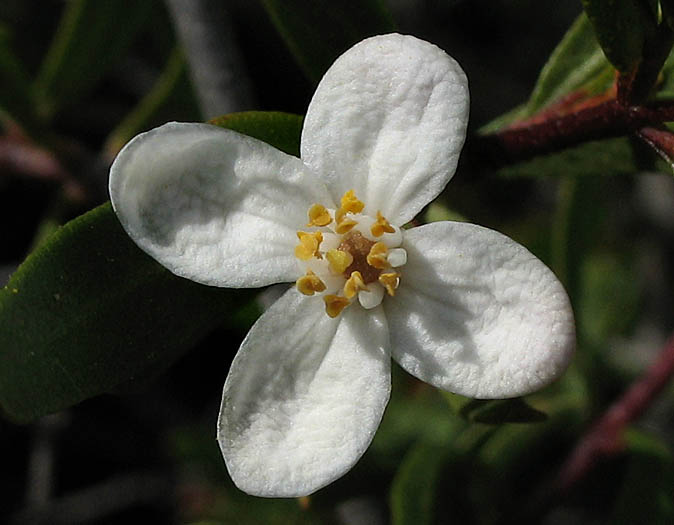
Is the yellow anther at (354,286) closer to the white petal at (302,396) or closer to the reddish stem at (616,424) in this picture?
the white petal at (302,396)

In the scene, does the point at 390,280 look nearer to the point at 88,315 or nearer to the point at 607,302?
the point at 88,315

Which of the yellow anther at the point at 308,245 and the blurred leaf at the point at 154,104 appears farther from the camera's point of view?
the blurred leaf at the point at 154,104

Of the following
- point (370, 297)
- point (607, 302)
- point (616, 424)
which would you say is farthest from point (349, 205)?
point (607, 302)

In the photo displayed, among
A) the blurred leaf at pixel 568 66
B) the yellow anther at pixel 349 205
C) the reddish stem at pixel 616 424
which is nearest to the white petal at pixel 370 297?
the yellow anther at pixel 349 205

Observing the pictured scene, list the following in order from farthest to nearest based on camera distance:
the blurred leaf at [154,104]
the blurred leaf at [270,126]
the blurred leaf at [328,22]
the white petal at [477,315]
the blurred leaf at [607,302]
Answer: the blurred leaf at [607,302] → the blurred leaf at [154,104] → the blurred leaf at [328,22] → the blurred leaf at [270,126] → the white petal at [477,315]

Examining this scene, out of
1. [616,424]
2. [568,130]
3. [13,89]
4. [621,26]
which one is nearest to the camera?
[621,26]

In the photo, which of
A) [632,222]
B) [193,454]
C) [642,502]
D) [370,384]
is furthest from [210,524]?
[632,222]
